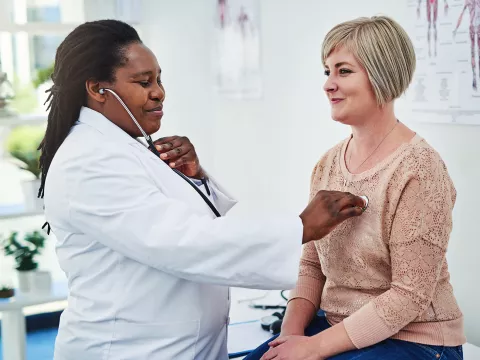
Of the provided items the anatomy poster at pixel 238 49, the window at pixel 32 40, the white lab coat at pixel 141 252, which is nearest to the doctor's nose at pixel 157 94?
the white lab coat at pixel 141 252

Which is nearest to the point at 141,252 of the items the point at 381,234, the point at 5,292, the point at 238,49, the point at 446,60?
the point at 381,234

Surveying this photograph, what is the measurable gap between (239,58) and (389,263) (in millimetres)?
1970

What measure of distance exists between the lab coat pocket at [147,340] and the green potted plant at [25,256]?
179cm

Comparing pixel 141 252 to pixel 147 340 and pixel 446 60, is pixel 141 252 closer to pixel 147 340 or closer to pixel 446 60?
pixel 147 340

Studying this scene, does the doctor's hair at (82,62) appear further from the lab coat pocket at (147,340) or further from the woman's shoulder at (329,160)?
the woman's shoulder at (329,160)

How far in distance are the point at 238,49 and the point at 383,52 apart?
6.04ft

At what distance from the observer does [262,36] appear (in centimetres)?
325

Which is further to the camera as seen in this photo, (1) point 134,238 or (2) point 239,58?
(2) point 239,58

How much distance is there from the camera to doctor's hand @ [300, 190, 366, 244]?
1570 millimetres

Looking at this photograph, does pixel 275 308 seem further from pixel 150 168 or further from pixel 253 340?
pixel 150 168

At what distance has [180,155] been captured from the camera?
74.6 inches

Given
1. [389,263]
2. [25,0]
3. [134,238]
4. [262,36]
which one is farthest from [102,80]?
[25,0]

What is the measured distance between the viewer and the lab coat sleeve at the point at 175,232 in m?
1.52

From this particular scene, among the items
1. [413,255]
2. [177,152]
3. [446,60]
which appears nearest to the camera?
[413,255]
